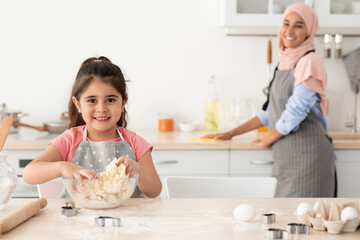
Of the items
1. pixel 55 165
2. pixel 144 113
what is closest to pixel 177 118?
pixel 144 113

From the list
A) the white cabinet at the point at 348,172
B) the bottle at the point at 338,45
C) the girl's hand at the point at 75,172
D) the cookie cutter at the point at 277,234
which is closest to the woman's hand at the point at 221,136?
the white cabinet at the point at 348,172

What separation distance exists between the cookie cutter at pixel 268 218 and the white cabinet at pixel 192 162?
1532 mm

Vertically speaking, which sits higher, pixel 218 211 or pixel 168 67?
pixel 168 67

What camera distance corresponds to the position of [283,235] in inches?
48.6

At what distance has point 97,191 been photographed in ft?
4.71

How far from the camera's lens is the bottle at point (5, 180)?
4.67ft

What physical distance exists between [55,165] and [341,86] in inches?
91.8

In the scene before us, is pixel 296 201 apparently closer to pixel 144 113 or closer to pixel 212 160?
pixel 212 160

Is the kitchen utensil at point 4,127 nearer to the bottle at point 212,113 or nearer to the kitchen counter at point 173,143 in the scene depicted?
the kitchen counter at point 173,143

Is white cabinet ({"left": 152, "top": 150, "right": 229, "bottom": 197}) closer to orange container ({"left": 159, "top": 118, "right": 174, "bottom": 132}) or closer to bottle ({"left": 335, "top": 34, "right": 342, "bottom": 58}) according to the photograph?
orange container ({"left": 159, "top": 118, "right": 174, "bottom": 132})

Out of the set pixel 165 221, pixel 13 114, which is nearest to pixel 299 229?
pixel 165 221

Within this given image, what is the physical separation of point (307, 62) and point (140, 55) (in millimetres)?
1122

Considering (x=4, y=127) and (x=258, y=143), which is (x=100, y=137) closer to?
(x=4, y=127)

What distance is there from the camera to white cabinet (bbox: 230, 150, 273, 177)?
2.91 m
